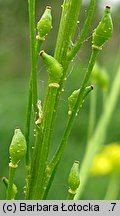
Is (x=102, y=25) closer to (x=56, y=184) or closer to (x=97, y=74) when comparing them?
(x=97, y=74)

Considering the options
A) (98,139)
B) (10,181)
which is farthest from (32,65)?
(98,139)

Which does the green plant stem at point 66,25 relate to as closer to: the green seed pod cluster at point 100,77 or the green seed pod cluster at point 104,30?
the green seed pod cluster at point 104,30

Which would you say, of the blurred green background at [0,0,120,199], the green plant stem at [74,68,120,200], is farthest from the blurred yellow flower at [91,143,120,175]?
the green plant stem at [74,68,120,200]

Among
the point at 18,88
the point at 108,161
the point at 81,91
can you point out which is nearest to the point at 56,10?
the point at 18,88

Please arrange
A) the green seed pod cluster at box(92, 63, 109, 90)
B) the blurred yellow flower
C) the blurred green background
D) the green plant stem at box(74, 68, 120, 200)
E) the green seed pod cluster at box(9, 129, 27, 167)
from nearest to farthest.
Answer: the green seed pod cluster at box(9, 129, 27, 167), the green plant stem at box(74, 68, 120, 200), the green seed pod cluster at box(92, 63, 109, 90), the blurred yellow flower, the blurred green background

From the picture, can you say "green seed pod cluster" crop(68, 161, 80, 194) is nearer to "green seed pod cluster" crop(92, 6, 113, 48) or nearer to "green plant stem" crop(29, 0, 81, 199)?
"green plant stem" crop(29, 0, 81, 199)

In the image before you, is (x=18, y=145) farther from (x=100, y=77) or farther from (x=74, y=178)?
(x=100, y=77)

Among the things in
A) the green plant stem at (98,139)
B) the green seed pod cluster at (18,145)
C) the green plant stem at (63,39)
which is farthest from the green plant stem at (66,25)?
the green plant stem at (98,139)
